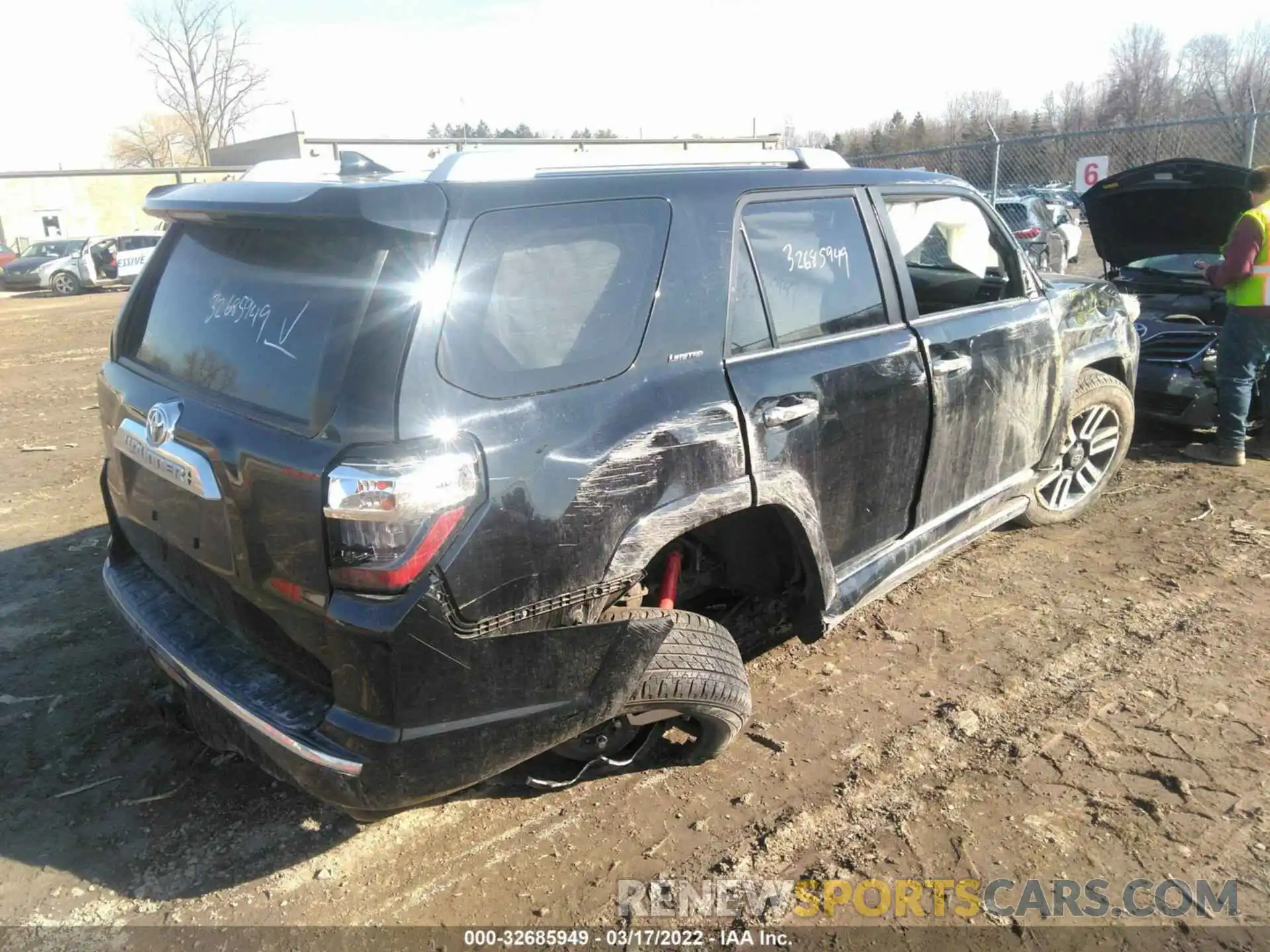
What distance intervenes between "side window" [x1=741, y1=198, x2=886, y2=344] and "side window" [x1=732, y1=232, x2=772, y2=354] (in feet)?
0.17

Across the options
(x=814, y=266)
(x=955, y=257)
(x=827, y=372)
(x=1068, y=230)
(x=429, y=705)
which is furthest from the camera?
(x=1068, y=230)

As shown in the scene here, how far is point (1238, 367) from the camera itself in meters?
5.77

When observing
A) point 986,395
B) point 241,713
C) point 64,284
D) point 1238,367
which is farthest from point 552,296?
point 64,284

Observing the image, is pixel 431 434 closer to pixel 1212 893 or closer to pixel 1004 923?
pixel 1004 923

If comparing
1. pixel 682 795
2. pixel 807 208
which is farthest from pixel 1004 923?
pixel 807 208

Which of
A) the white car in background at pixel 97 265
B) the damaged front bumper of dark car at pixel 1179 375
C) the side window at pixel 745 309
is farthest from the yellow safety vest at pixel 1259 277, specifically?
the white car in background at pixel 97 265

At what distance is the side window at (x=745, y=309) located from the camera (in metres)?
2.84

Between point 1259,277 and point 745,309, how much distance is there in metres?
4.44

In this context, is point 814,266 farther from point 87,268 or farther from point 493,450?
point 87,268

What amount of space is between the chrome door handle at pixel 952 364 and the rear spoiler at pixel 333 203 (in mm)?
2088

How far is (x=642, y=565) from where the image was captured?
8.27ft

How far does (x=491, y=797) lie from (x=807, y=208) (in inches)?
91.4

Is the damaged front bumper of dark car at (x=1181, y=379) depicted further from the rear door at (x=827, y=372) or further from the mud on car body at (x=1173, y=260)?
the rear door at (x=827, y=372)

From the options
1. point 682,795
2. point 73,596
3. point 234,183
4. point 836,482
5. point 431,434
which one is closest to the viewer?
point 431,434
